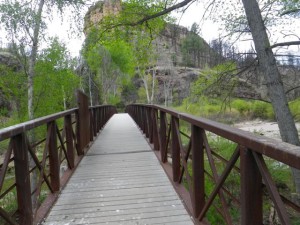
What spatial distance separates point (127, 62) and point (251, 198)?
121 ft

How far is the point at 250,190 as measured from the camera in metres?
1.85

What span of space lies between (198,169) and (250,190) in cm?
116

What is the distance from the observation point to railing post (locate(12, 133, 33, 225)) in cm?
265

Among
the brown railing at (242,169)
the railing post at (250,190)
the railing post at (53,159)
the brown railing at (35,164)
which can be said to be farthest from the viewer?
the railing post at (53,159)

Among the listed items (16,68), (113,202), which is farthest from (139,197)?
(16,68)

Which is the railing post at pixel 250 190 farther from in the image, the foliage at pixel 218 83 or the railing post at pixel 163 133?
the foliage at pixel 218 83

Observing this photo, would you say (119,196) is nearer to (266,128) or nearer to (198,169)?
(198,169)

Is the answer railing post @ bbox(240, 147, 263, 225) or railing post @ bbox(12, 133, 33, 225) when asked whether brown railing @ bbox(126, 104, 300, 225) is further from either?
railing post @ bbox(12, 133, 33, 225)

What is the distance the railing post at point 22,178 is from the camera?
2.65 metres

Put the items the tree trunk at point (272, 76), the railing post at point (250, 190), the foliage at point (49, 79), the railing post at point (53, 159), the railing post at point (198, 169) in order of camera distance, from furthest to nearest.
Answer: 1. the foliage at point (49, 79)
2. the tree trunk at point (272, 76)
3. the railing post at point (53, 159)
4. the railing post at point (198, 169)
5. the railing post at point (250, 190)

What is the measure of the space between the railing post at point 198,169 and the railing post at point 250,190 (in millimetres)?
1013

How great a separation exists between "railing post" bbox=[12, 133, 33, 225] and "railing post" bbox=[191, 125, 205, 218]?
5.00 feet

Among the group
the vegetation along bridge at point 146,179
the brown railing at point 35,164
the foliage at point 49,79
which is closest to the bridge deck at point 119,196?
the vegetation along bridge at point 146,179

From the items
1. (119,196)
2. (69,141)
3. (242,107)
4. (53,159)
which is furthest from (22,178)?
(242,107)
